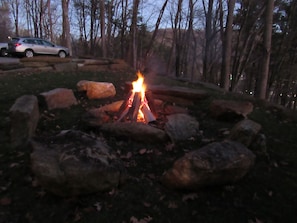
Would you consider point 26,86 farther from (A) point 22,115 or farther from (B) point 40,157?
(B) point 40,157

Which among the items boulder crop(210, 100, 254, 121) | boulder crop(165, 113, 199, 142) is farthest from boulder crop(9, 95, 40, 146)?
boulder crop(210, 100, 254, 121)

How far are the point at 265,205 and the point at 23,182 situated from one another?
10.9 feet

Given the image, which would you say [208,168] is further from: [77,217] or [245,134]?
[77,217]

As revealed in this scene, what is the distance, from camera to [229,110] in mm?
6000

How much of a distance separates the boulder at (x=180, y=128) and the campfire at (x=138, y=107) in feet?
1.92

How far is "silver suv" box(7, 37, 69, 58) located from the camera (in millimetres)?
17000

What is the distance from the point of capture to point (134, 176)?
3865 millimetres

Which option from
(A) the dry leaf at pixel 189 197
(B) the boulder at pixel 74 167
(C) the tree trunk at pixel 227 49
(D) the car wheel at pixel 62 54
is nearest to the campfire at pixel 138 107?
(B) the boulder at pixel 74 167

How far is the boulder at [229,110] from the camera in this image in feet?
19.5

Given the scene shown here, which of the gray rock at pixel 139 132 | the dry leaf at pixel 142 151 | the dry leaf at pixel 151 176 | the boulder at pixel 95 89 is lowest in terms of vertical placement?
the dry leaf at pixel 151 176

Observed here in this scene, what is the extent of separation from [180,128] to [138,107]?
1.12 metres

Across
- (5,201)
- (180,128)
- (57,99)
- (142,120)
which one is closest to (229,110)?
(180,128)

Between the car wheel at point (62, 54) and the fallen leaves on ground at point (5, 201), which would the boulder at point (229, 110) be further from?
the car wheel at point (62, 54)

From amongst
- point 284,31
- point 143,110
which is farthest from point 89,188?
point 284,31
